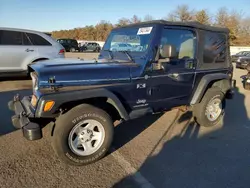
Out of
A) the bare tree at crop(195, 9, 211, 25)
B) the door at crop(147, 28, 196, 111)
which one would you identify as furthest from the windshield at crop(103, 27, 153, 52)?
the bare tree at crop(195, 9, 211, 25)

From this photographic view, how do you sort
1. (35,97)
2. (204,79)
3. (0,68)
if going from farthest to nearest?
(0,68) < (204,79) < (35,97)

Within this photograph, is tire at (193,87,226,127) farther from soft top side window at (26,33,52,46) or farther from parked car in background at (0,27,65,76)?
soft top side window at (26,33,52,46)

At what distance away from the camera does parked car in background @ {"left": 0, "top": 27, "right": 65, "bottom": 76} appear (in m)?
7.75

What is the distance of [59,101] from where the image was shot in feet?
9.86

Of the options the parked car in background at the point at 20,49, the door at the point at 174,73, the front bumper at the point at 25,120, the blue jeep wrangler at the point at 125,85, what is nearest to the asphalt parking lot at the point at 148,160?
the blue jeep wrangler at the point at 125,85

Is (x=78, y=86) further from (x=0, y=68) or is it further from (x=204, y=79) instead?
(x=0, y=68)

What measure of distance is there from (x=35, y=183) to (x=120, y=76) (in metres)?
1.83

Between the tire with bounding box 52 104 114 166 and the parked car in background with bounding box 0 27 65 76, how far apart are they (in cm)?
527

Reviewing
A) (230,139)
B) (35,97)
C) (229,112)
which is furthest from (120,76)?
(229,112)

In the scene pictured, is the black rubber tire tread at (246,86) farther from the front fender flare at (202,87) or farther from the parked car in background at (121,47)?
the parked car in background at (121,47)

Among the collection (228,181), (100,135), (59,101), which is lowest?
(228,181)

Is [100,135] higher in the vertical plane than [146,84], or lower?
lower

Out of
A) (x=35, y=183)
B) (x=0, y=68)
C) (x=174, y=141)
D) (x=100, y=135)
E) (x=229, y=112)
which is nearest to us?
(x=35, y=183)

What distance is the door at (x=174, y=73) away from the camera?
388cm
